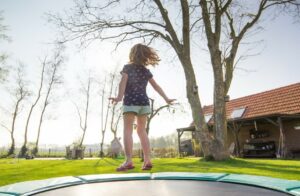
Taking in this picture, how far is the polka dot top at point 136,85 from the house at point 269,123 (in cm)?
1210

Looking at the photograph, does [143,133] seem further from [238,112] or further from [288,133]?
[238,112]

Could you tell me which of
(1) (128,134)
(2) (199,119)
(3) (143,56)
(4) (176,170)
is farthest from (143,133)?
(2) (199,119)

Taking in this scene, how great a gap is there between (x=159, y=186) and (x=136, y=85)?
3.92ft

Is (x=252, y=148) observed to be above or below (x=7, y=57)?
below

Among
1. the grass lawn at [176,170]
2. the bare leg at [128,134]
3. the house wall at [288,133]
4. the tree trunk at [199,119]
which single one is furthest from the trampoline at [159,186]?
the house wall at [288,133]

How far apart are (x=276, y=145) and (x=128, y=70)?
14741 mm

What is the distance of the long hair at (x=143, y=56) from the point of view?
3111 millimetres

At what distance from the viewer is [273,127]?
16.2 meters

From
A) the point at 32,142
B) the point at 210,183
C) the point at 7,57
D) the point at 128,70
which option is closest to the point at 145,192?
the point at 210,183

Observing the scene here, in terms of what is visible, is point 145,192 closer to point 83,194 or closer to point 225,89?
point 83,194

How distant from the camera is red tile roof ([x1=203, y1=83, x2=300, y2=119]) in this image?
1591 centimetres

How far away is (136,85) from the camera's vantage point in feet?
9.99

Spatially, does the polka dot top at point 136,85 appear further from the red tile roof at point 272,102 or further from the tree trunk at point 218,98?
the red tile roof at point 272,102

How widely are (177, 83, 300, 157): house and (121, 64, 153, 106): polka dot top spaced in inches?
476
